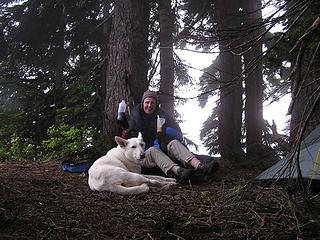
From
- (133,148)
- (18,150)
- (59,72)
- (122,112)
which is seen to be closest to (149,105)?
(122,112)

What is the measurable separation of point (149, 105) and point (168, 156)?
3.08 ft

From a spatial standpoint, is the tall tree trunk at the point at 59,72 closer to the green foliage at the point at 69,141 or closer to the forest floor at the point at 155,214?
the green foliage at the point at 69,141

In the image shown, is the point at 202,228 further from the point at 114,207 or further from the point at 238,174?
the point at 238,174

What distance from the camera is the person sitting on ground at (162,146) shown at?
5713 mm

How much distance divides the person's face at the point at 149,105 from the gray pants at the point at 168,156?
680 mm

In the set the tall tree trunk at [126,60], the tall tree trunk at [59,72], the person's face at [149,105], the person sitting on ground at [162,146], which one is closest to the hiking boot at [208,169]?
the person sitting on ground at [162,146]

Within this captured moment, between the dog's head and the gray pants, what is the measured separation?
0.27m

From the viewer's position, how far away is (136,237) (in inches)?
115

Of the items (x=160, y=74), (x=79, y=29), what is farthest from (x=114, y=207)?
(x=160, y=74)

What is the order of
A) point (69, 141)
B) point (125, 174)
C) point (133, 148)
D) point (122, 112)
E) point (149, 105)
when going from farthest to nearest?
point (69, 141) < point (122, 112) < point (149, 105) < point (133, 148) < point (125, 174)

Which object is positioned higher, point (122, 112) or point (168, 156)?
point (122, 112)

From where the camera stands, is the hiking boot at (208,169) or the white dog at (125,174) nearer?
the white dog at (125,174)

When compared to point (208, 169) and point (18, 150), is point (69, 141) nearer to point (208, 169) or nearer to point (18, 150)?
point (18, 150)

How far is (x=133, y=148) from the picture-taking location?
19.1ft
